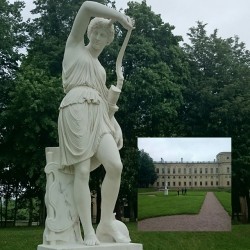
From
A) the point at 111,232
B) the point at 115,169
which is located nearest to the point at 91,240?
the point at 111,232

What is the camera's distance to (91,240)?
22.4 feet

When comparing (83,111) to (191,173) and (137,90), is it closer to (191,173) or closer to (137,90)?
(191,173)

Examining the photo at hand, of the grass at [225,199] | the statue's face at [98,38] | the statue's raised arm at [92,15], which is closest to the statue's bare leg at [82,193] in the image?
the statue's face at [98,38]

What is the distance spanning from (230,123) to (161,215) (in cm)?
902

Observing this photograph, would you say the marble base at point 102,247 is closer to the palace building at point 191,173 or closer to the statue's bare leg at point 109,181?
the statue's bare leg at point 109,181

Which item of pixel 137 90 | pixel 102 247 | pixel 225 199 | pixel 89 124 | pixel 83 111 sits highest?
pixel 137 90

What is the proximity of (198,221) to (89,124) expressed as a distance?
44.3ft

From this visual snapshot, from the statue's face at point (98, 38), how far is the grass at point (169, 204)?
42.9ft

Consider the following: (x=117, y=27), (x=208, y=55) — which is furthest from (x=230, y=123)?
(x=117, y=27)

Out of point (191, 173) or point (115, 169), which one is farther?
A: point (191, 173)

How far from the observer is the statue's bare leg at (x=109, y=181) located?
707 cm

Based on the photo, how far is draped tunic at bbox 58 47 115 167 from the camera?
7.14 metres

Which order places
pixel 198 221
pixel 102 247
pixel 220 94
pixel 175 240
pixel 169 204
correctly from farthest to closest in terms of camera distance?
pixel 220 94 < pixel 169 204 < pixel 198 221 < pixel 175 240 < pixel 102 247

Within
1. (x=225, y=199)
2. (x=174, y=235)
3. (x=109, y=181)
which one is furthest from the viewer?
(x=225, y=199)
